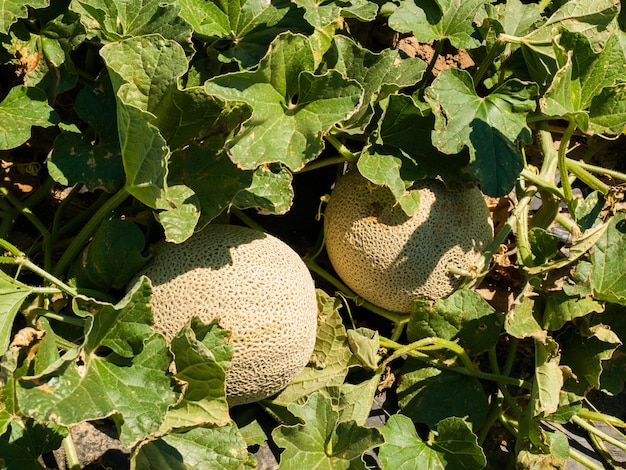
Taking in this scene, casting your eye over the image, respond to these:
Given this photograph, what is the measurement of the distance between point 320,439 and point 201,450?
0.33 m

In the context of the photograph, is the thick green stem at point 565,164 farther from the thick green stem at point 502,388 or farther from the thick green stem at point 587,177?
the thick green stem at point 502,388

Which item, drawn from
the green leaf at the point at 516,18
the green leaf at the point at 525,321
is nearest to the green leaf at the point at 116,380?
the green leaf at the point at 525,321

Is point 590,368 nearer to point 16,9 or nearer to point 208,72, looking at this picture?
point 208,72

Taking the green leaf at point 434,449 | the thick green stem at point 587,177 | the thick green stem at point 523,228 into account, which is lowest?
the green leaf at point 434,449

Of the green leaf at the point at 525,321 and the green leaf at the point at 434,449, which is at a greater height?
the green leaf at the point at 525,321

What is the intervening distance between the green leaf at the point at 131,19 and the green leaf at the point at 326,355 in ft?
3.01

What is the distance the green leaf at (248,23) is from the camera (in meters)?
2.10

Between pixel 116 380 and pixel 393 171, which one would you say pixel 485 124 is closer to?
pixel 393 171

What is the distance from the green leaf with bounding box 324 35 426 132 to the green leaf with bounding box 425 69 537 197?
10 cm

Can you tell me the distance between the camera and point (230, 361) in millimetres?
1835

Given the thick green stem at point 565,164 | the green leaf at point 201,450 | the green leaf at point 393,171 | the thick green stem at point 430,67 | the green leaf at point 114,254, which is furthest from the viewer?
the thick green stem at point 430,67

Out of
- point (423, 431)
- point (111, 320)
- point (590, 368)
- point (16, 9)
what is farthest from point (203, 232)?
point (590, 368)

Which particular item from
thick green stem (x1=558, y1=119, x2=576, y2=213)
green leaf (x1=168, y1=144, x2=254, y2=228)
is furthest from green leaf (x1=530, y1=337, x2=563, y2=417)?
green leaf (x1=168, y1=144, x2=254, y2=228)

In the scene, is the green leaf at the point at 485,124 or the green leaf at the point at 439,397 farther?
the green leaf at the point at 439,397
